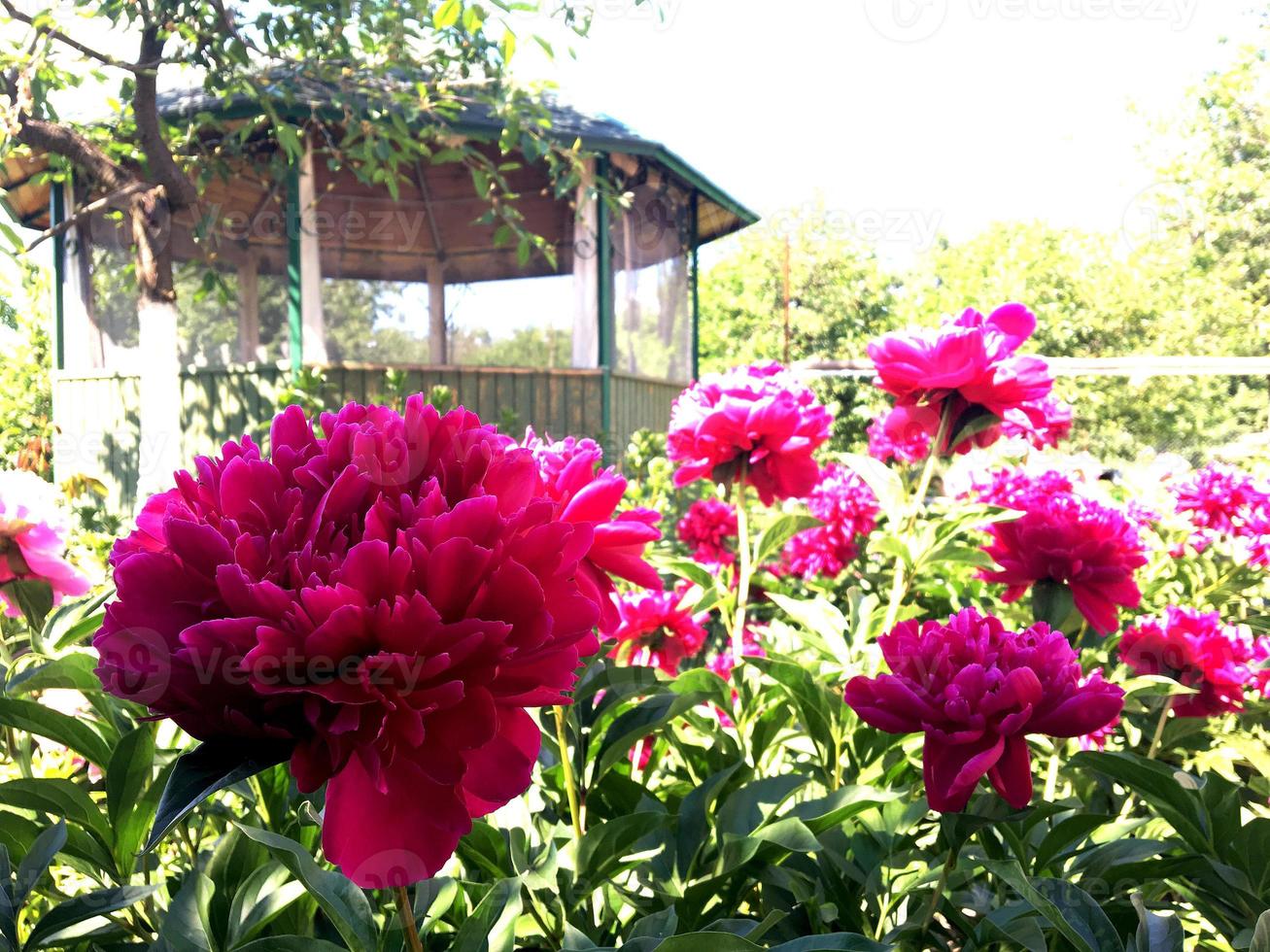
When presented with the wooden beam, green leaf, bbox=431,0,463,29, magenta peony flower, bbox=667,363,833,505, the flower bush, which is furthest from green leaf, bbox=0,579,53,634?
the wooden beam

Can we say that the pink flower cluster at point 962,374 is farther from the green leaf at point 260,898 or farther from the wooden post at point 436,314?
the wooden post at point 436,314

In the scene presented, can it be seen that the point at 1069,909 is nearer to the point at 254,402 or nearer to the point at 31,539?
the point at 31,539

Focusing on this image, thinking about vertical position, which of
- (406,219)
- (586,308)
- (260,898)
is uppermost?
(406,219)

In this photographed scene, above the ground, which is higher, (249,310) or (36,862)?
(249,310)

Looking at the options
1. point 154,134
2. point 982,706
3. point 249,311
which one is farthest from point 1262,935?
point 249,311

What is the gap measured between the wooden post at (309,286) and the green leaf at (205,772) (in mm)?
6927

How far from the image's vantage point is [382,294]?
8.95m

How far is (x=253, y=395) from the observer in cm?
738

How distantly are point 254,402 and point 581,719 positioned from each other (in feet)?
22.7

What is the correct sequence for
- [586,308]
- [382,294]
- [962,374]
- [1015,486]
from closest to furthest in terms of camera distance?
[962,374]
[1015,486]
[586,308]
[382,294]

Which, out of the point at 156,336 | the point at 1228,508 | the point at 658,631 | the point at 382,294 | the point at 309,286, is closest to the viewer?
the point at 658,631

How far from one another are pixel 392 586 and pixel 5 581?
76 cm

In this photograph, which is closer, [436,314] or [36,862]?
[36,862]

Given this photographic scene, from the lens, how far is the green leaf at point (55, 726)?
0.82 m
